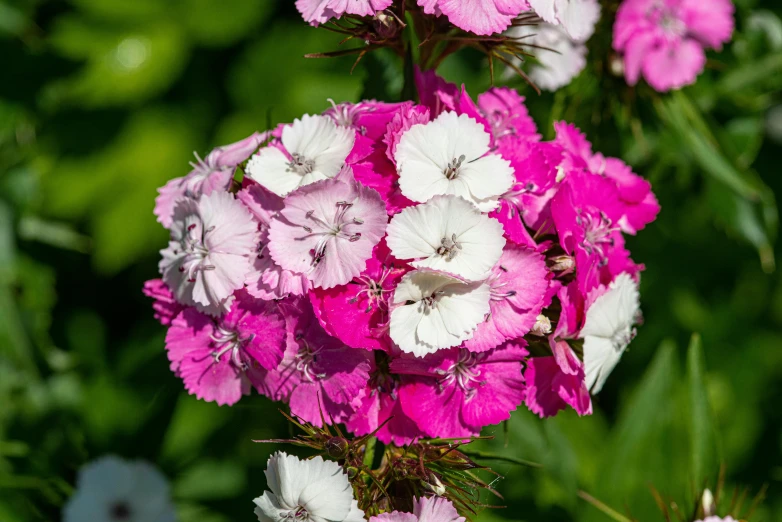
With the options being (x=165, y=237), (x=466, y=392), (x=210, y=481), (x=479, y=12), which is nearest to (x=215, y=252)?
(x=466, y=392)

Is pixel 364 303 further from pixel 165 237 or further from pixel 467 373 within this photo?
pixel 165 237

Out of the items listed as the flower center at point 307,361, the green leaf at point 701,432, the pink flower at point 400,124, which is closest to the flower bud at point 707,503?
the green leaf at point 701,432

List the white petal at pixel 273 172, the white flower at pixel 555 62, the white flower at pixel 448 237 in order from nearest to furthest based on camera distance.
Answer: the white flower at pixel 448 237, the white petal at pixel 273 172, the white flower at pixel 555 62

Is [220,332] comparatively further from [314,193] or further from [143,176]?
[143,176]

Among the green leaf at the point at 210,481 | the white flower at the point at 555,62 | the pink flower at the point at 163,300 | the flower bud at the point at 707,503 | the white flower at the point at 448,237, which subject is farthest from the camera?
the green leaf at the point at 210,481

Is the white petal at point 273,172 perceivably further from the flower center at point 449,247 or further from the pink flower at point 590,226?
the pink flower at point 590,226

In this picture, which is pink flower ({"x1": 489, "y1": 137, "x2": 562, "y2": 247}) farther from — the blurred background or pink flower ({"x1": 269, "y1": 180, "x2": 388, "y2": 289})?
the blurred background
